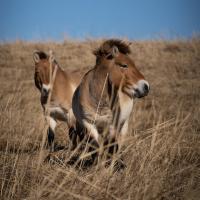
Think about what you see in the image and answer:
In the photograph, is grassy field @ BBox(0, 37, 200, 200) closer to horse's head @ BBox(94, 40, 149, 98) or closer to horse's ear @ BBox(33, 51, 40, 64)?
horse's head @ BBox(94, 40, 149, 98)

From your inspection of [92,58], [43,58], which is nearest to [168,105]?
[43,58]

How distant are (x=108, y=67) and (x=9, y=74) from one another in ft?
34.3

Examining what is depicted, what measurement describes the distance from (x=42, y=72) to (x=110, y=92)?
2951 millimetres

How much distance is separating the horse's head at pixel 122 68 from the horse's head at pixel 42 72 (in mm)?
2210

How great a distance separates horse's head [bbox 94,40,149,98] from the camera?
557 cm

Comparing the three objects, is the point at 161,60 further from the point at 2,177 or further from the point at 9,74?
the point at 2,177

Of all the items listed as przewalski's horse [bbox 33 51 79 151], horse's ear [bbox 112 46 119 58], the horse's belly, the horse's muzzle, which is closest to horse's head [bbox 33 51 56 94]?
przewalski's horse [bbox 33 51 79 151]

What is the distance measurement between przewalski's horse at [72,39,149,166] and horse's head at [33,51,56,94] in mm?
1995

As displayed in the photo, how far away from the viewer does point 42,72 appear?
867 centimetres

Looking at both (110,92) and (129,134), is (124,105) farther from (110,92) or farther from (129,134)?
(129,134)

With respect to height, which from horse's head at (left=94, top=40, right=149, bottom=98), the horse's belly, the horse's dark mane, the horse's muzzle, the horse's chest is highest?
the horse's dark mane

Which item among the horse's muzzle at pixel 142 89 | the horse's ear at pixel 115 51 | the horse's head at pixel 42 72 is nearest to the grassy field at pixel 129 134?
the horse's muzzle at pixel 142 89

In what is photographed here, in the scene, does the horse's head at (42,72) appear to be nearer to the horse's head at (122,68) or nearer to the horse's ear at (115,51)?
the horse's head at (122,68)

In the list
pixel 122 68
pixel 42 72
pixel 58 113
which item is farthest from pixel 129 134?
pixel 42 72
